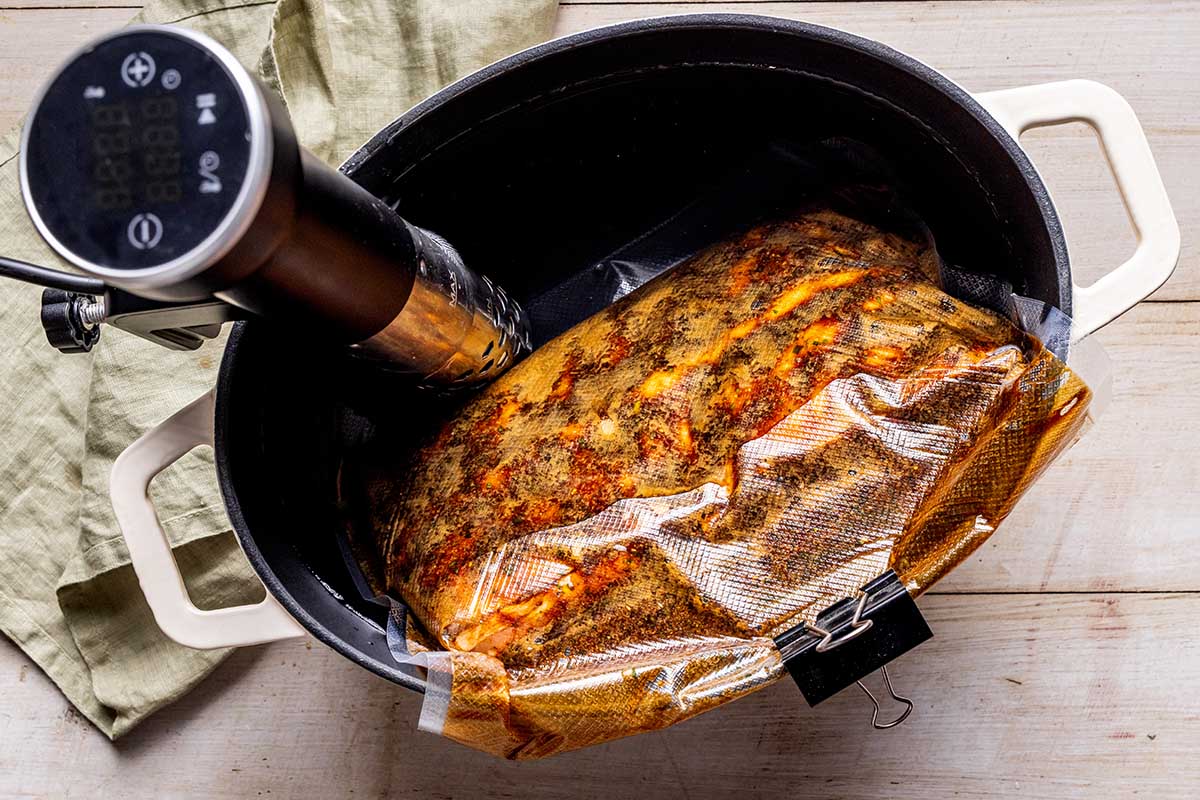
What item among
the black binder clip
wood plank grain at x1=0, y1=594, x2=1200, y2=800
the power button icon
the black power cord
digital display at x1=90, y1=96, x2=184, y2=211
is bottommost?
wood plank grain at x1=0, y1=594, x2=1200, y2=800

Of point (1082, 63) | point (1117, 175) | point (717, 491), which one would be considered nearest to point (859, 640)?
point (717, 491)

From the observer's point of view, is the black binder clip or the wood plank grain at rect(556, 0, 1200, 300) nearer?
the black binder clip

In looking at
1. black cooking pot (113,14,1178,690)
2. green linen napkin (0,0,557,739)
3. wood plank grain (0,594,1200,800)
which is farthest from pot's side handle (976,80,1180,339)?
green linen napkin (0,0,557,739)

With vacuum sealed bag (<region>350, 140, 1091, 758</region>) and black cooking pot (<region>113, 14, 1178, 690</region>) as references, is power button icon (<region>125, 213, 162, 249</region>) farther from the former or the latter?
vacuum sealed bag (<region>350, 140, 1091, 758</region>)

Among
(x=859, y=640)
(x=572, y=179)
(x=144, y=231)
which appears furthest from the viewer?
(x=572, y=179)

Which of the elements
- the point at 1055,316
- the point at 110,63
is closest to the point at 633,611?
the point at 1055,316

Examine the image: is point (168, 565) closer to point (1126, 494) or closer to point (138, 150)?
point (138, 150)

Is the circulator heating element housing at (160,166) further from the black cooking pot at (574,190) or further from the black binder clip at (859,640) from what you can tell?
the black binder clip at (859,640)
